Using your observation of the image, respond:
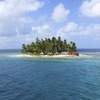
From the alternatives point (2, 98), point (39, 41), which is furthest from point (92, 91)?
point (39, 41)

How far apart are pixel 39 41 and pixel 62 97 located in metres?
134

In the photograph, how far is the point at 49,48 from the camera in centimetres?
16738

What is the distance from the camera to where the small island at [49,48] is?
16905cm

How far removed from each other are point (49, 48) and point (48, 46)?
2.36 metres

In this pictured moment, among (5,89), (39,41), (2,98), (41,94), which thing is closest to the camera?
(2,98)

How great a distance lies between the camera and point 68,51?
181 m

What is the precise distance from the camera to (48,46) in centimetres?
16912

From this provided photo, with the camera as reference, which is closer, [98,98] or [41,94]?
[98,98]

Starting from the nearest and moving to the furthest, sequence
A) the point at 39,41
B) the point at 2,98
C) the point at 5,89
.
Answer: the point at 2,98 → the point at 5,89 → the point at 39,41

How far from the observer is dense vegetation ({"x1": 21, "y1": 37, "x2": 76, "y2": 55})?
555ft

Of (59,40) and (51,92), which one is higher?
(59,40)

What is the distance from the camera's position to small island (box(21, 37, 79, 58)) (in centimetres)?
16905

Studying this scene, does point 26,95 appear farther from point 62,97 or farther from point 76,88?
point 76,88

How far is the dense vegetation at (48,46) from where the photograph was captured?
169m
